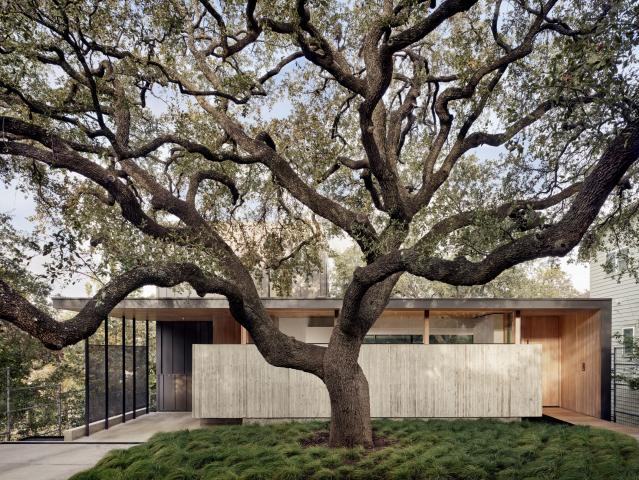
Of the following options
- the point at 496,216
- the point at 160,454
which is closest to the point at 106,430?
the point at 160,454

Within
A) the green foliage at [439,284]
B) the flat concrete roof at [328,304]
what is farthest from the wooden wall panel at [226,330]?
the green foliage at [439,284]

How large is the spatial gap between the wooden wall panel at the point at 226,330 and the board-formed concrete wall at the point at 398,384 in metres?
1.82

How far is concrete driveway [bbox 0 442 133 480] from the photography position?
6.67 m

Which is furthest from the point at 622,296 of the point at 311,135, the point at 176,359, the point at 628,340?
the point at 176,359

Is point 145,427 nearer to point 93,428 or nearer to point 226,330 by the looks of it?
point 93,428

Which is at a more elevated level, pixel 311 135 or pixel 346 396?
pixel 311 135

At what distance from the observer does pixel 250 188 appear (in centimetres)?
940

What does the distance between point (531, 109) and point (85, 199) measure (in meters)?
7.50

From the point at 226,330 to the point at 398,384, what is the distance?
434cm

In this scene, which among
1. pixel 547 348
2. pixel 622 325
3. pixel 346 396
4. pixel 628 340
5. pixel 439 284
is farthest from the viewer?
pixel 439 284

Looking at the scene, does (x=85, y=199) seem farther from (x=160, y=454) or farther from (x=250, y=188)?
(x=160, y=454)

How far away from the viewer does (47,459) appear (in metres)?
7.48

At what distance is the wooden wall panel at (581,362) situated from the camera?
34.5 ft

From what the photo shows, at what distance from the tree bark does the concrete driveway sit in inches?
143
